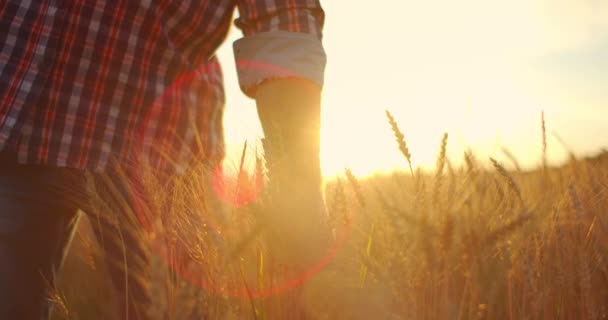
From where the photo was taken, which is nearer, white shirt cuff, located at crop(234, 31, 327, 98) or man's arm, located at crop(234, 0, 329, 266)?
man's arm, located at crop(234, 0, 329, 266)

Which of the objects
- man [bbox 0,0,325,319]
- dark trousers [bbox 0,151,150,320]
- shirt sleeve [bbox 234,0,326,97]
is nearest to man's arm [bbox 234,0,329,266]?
shirt sleeve [bbox 234,0,326,97]

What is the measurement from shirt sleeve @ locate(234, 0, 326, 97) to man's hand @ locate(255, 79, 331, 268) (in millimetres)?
A: 21

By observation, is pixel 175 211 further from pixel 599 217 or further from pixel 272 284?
pixel 599 217

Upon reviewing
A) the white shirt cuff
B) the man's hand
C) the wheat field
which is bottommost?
the wheat field

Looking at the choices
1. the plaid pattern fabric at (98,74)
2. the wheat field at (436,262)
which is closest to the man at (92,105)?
the plaid pattern fabric at (98,74)

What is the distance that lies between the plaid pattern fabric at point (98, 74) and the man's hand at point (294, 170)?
47 centimetres

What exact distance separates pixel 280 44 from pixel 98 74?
57cm

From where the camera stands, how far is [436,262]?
70 centimetres

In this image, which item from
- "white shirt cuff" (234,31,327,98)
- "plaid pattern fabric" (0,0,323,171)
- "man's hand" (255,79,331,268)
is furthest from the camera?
"plaid pattern fabric" (0,0,323,171)

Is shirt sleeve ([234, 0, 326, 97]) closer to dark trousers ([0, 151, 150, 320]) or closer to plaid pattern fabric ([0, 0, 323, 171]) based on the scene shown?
plaid pattern fabric ([0, 0, 323, 171])

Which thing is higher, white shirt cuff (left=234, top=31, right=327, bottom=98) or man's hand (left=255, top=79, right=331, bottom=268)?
white shirt cuff (left=234, top=31, right=327, bottom=98)

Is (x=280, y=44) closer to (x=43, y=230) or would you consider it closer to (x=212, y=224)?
(x=212, y=224)

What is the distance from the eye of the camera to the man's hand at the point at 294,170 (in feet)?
2.11

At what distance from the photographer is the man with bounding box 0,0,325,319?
1129 millimetres
